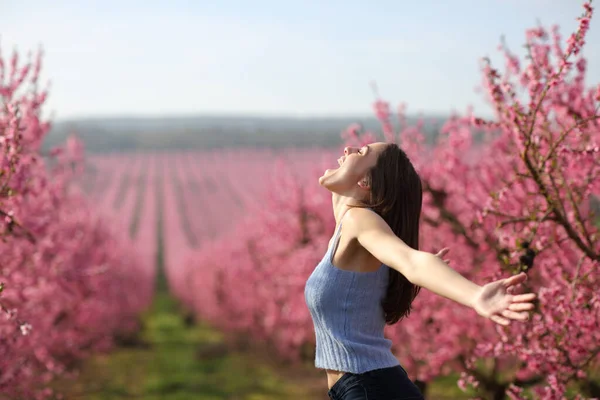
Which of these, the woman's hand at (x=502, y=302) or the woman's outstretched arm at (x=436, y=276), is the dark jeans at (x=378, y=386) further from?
the woman's hand at (x=502, y=302)

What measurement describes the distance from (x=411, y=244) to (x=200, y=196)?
8491cm

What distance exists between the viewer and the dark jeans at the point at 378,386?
3250 millimetres

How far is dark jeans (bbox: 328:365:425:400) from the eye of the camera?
3250mm

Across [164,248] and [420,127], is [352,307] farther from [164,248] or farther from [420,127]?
[164,248]

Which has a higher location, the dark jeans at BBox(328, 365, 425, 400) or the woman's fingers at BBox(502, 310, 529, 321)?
the woman's fingers at BBox(502, 310, 529, 321)

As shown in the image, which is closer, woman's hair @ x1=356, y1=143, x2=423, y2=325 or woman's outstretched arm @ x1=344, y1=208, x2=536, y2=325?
woman's outstretched arm @ x1=344, y1=208, x2=536, y2=325

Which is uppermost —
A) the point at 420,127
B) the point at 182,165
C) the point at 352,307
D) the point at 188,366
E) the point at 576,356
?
the point at 182,165

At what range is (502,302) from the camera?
252 centimetres

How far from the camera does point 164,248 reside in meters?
72.8

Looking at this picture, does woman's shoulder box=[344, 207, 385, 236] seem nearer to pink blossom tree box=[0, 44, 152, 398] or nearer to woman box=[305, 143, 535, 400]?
woman box=[305, 143, 535, 400]

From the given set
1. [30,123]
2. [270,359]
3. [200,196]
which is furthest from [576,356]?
[200,196]

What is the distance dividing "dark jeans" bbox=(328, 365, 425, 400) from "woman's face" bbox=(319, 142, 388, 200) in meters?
0.82

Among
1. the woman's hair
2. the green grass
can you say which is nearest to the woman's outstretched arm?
the woman's hair

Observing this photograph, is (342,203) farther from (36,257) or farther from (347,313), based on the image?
(36,257)
